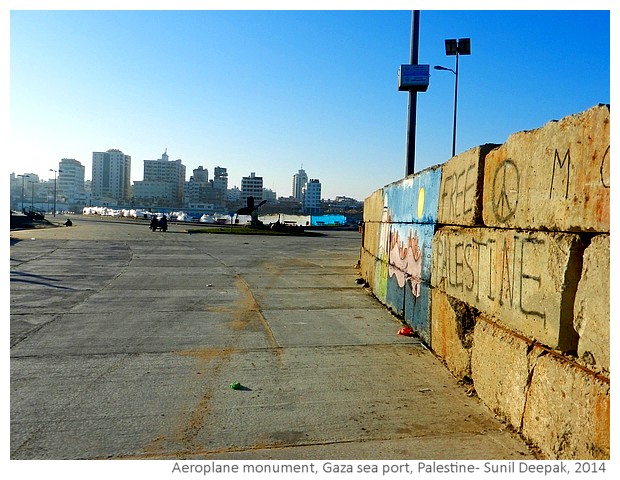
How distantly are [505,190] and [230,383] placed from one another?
3199mm

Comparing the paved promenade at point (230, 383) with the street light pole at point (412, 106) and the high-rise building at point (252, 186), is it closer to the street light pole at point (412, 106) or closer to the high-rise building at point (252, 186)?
the street light pole at point (412, 106)

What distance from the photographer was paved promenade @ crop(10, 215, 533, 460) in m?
3.63

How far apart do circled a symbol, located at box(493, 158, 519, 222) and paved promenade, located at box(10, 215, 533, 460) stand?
176cm

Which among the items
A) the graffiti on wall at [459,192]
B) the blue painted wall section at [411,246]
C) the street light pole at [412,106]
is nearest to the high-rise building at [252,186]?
the street light pole at [412,106]

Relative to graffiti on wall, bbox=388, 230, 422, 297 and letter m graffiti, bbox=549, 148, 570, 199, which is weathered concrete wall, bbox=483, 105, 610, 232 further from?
graffiti on wall, bbox=388, 230, 422, 297

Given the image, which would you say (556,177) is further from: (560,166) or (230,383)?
(230,383)

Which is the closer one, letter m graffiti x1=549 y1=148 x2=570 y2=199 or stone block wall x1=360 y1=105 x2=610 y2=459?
stone block wall x1=360 y1=105 x2=610 y2=459

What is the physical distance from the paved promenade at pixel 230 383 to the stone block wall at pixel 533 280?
38 centimetres

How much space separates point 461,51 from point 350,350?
592 inches

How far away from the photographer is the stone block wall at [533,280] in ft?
9.91

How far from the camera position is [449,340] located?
5398 mm

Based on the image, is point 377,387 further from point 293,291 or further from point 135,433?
point 293,291

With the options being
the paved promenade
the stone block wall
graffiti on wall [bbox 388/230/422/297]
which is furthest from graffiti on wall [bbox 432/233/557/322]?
the paved promenade
